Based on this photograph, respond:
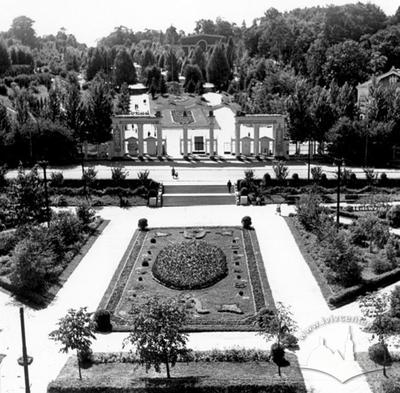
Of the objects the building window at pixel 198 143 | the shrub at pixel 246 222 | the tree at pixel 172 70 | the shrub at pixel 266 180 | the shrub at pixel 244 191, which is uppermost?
the tree at pixel 172 70

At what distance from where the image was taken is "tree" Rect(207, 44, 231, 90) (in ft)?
403

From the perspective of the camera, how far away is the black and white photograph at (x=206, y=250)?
2228 cm

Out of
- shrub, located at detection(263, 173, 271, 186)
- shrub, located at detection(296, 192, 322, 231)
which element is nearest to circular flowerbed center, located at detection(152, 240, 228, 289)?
shrub, located at detection(296, 192, 322, 231)

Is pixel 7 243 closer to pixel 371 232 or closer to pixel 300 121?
pixel 371 232

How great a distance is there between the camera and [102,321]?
1038 inches

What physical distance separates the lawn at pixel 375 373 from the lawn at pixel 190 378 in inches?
89.1

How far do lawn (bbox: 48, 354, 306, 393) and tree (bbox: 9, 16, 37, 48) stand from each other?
16350cm

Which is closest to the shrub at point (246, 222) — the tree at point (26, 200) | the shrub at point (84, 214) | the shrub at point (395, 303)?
the shrub at point (84, 214)

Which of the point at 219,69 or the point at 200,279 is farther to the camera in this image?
the point at 219,69

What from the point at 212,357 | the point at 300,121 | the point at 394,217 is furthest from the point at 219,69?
the point at 212,357

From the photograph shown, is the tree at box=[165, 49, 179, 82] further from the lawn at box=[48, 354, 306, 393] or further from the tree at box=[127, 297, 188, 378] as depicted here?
the tree at box=[127, 297, 188, 378]

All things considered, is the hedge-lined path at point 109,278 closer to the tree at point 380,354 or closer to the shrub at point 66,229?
the tree at point 380,354

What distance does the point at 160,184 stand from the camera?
4931 cm

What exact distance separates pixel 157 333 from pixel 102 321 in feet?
20.3
